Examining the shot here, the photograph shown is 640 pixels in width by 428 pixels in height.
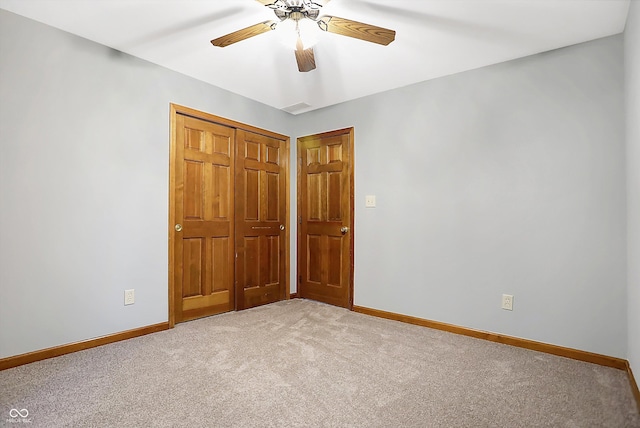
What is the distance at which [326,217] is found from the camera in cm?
400

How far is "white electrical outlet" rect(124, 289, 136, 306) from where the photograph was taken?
8.99ft

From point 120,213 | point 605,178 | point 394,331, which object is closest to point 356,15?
point 605,178

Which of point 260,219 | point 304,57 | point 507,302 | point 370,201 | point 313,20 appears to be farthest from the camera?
point 260,219

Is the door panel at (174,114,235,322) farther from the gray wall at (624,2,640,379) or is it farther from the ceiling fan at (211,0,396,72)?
the gray wall at (624,2,640,379)

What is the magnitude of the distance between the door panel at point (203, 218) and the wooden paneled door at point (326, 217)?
0.99 meters

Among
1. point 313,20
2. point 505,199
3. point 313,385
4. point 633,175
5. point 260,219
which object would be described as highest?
point 313,20

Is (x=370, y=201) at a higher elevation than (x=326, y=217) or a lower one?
higher

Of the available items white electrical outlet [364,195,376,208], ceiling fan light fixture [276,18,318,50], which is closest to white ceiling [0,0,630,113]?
ceiling fan light fixture [276,18,318,50]

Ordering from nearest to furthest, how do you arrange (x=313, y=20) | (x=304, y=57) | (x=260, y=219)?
1. (x=313, y=20)
2. (x=304, y=57)
3. (x=260, y=219)

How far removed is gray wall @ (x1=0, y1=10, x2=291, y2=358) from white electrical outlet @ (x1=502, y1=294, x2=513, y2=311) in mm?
2987

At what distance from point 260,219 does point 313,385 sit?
227 centimetres

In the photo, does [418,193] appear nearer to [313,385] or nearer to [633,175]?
[633,175]

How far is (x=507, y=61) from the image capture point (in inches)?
109

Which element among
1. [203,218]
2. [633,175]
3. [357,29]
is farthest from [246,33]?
[633,175]
